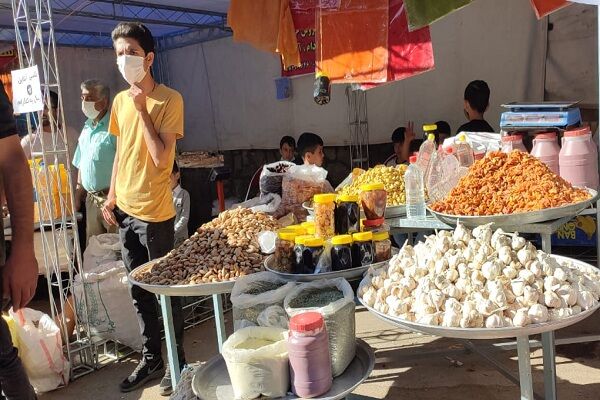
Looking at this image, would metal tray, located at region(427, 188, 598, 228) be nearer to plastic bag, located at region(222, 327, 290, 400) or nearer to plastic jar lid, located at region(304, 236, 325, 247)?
plastic jar lid, located at region(304, 236, 325, 247)

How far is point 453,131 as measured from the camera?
5.89 metres

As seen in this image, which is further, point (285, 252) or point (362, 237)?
point (285, 252)

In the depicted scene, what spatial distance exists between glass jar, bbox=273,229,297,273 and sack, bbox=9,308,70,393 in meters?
1.96

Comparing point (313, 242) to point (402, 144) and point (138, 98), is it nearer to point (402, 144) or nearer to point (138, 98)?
point (138, 98)

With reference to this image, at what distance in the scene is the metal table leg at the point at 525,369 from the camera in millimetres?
1786

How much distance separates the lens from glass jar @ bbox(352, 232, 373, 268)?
2234 mm

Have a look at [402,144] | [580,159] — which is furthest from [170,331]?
[402,144]

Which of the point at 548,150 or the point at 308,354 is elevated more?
the point at 548,150

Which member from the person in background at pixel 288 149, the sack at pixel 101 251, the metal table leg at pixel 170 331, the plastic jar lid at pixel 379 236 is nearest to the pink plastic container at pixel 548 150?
the plastic jar lid at pixel 379 236

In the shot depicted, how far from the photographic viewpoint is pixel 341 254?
2.22 m

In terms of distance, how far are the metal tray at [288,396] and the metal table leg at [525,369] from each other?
1.65 feet

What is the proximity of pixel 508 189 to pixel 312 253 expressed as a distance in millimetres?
954

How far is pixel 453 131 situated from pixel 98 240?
3.80 meters

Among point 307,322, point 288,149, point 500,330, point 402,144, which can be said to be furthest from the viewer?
point 288,149
